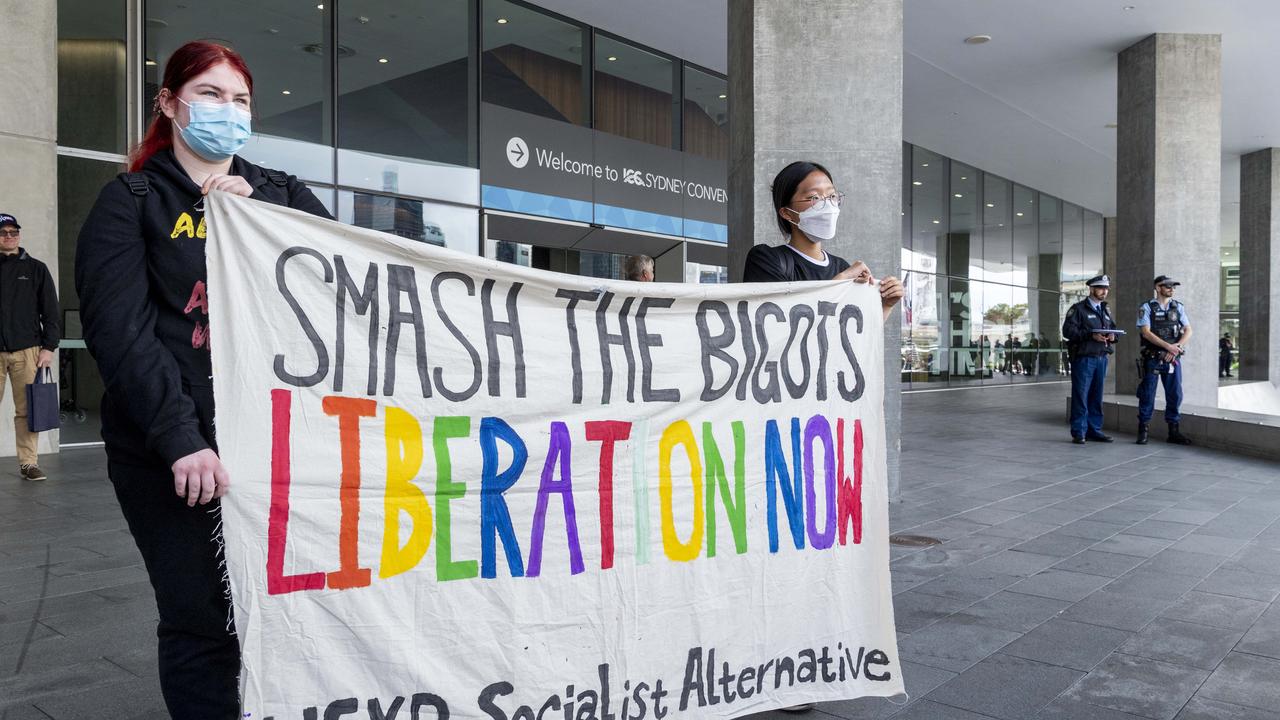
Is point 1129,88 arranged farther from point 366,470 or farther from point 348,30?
point 366,470

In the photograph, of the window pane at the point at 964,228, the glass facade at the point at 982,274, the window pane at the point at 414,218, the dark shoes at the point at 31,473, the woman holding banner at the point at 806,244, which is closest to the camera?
the woman holding banner at the point at 806,244

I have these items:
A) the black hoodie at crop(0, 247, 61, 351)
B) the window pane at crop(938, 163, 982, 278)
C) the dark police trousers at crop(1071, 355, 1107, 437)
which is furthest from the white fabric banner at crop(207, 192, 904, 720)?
the window pane at crop(938, 163, 982, 278)

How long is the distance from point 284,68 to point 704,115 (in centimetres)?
744

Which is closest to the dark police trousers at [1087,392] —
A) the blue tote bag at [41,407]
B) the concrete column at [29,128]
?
the blue tote bag at [41,407]

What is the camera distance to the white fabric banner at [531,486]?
1979 millimetres

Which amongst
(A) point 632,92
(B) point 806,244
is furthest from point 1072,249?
(B) point 806,244

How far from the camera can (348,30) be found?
1150cm

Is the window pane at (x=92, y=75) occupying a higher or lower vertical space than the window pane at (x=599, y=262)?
higher

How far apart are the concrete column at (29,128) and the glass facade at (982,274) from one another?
18372 millimetres

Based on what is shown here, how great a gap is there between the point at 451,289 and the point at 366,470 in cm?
50

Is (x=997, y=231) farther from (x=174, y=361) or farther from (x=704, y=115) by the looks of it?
(x=174, y=361)

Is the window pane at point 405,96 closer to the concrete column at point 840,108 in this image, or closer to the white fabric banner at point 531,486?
the concrete column at point 840,108

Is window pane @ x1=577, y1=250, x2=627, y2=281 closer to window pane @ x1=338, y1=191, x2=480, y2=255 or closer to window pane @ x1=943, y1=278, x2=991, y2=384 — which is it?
window pane @ x1=338, y1=191, x2=480, y2=255

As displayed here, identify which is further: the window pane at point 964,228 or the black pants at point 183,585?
the window pane at point 964,228
